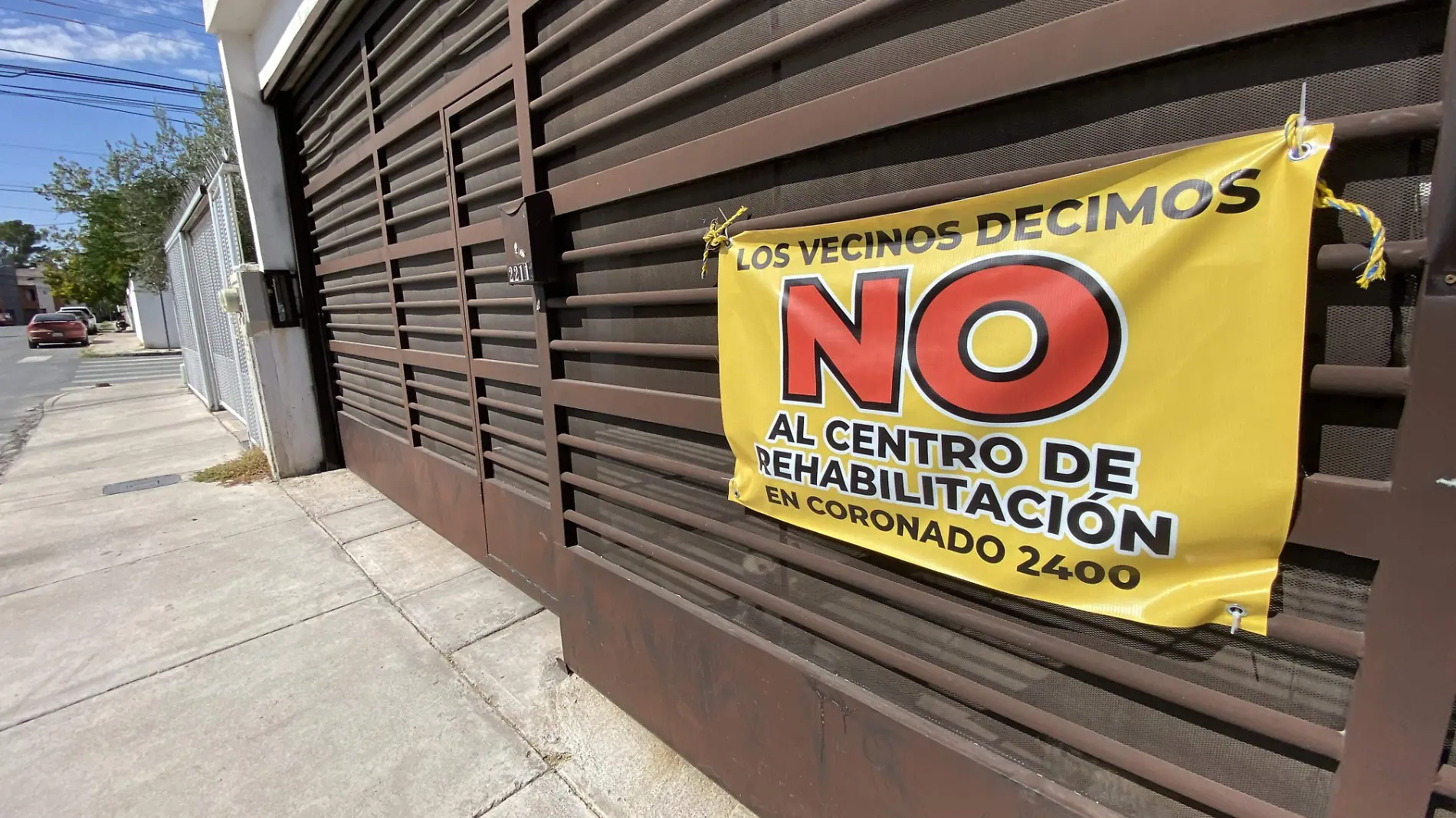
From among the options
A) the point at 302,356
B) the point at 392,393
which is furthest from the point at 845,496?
the point at 302,356

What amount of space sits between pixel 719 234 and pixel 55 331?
41685mm

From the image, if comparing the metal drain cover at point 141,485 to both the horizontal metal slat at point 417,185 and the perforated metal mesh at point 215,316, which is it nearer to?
the perforated metal mesh at point 215,316

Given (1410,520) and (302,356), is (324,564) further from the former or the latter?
(1410,520)

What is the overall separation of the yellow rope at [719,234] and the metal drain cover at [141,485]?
7.51 meters

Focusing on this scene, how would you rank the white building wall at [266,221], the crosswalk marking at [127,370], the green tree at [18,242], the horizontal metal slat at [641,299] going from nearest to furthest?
the horizontal metal slat at [641,299] < the white building wall at [266,221] < the crosswalk marking at [127,370] < the green tree at [18,242]

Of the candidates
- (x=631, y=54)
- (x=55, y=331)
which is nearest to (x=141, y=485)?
(x=631, y=54)

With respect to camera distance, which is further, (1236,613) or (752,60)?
(752,60)

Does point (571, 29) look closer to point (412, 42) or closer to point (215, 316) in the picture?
point (412, 42)

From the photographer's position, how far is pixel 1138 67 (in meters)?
1.28

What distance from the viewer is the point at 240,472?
688 cm

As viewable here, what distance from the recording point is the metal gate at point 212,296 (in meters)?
7.07

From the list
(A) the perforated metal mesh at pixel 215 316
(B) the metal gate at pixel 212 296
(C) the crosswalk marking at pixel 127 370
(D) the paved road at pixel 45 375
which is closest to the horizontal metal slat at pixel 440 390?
(B) the metal gate at pixel 212 296

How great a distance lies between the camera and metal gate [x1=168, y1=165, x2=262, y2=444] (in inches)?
278

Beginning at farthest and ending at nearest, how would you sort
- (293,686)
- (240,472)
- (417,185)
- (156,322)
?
(156,322)
(240,472)
(417,185)
(293,686)
